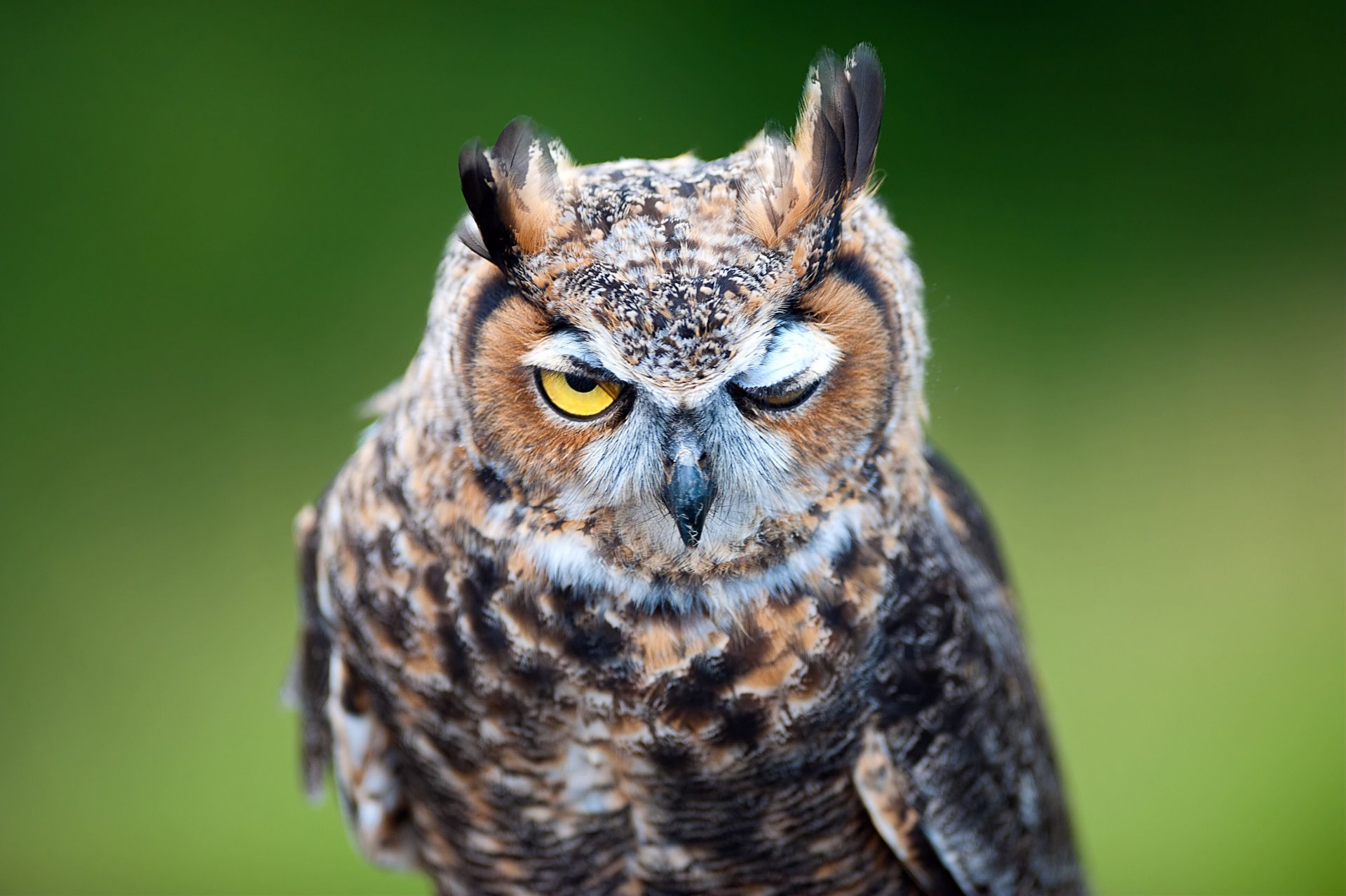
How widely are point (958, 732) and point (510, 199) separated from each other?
2.25 feet

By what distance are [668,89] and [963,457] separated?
3.33ft

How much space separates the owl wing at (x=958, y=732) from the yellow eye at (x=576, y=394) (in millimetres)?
366

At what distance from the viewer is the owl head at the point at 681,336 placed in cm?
81

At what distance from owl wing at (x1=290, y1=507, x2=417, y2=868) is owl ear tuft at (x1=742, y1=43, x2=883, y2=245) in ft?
2.04

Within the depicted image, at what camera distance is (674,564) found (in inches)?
38.4

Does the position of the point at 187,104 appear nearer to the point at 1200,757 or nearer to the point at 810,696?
the point at 810,696

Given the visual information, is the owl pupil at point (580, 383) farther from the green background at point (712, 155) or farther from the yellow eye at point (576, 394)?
the green background at point (712, 155)

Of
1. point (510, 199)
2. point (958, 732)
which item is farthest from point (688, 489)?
point (958, 732)

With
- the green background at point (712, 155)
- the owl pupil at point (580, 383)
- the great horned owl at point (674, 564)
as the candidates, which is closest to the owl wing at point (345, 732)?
the great horned owl at point (674, 564)

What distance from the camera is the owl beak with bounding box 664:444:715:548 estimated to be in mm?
840

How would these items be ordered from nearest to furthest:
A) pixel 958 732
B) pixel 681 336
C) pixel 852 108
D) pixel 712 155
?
pixel 681 336 → pixel 852 108 → pixel 958 732 → pixel 712 155

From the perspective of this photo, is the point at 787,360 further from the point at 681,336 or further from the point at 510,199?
the point at 510,199

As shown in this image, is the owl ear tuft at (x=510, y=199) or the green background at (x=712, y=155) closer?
the owl ear tuft at (x=510, y=199)

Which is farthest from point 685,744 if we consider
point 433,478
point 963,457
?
point 963,457
